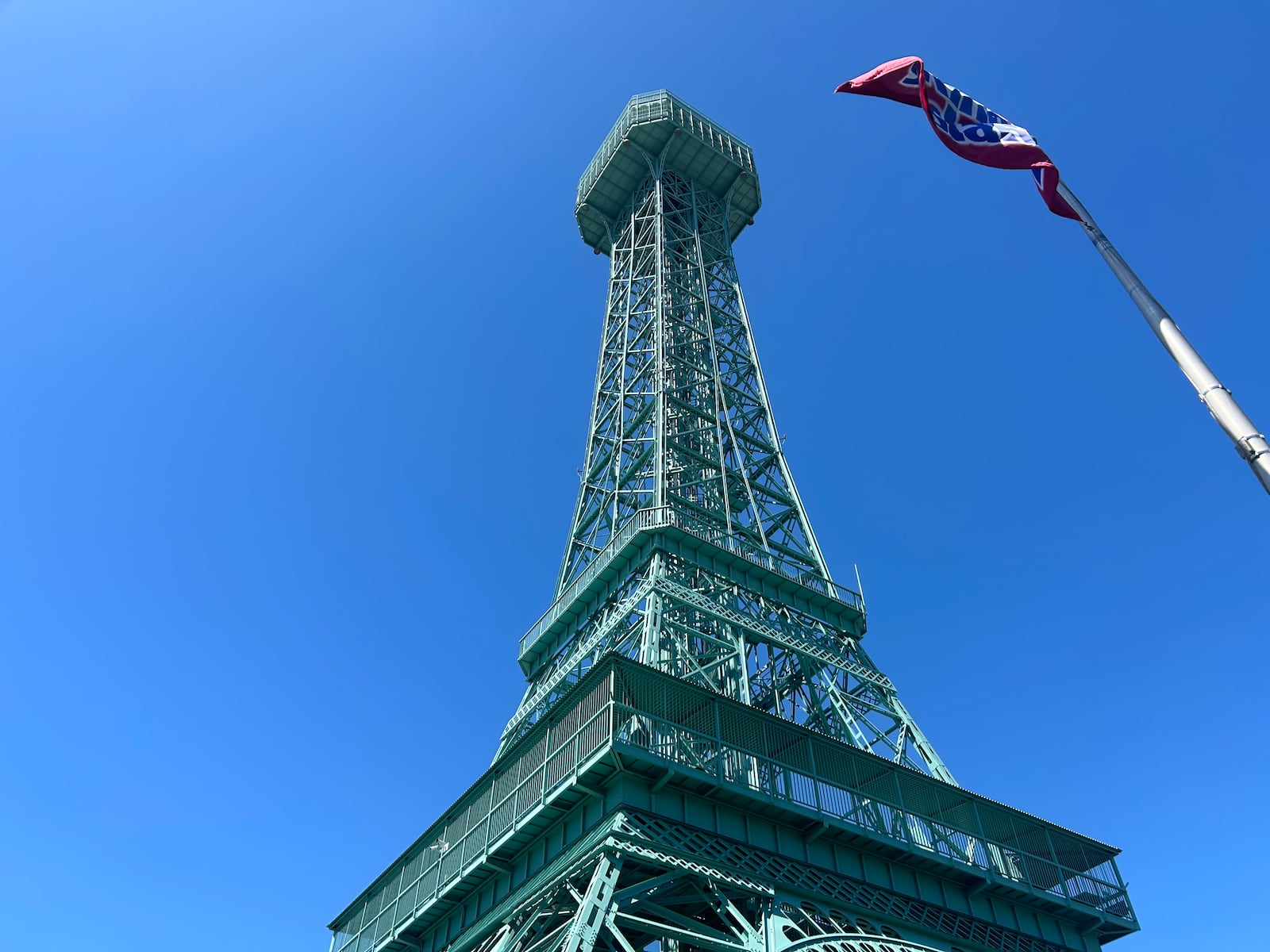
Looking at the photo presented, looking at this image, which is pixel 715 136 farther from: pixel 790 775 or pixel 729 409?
pixel 790 775

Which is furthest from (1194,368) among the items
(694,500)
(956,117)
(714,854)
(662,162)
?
(662,162)

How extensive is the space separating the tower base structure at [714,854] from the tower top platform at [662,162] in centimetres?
4544

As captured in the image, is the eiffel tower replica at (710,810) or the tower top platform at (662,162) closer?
the eiffel tower replica at (710,810)

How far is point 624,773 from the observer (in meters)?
21.8

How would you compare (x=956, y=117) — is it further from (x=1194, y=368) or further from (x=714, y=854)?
(x=714, y=854)

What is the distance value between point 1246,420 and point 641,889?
1508cm

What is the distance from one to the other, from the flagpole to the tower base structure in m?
13.7

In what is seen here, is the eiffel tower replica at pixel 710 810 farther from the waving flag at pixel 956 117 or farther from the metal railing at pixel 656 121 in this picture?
the metal railing at pixel 656 121

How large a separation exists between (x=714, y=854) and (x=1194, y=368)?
15067 mm

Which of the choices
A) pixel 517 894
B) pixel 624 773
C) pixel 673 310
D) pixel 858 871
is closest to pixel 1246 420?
pixel 624 773

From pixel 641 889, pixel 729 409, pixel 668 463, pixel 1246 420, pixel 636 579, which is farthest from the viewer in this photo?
pixel 729 409

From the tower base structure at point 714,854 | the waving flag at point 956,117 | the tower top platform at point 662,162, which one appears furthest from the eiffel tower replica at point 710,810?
the tower top platform at point 662,162

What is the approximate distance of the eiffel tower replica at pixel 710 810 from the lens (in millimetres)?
21750

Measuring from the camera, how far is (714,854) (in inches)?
871
